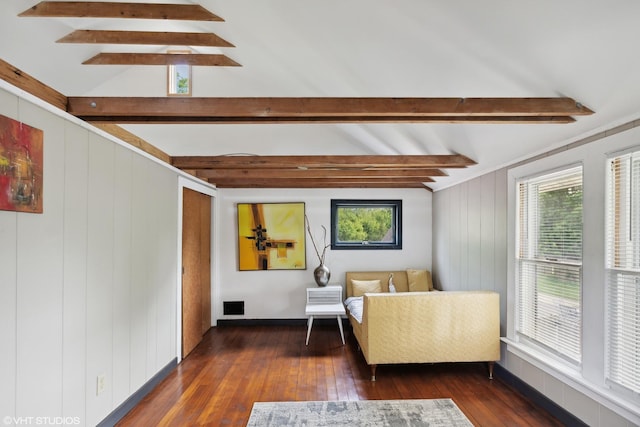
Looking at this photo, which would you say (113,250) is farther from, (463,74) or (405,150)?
(405,150)

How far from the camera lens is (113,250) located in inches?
105

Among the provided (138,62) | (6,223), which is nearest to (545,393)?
(6,223)

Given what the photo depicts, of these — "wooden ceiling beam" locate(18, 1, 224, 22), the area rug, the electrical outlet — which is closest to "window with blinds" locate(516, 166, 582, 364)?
the area rug

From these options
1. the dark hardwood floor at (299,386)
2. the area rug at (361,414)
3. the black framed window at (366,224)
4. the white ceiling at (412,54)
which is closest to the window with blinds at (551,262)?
the white ceiling at (412,54)

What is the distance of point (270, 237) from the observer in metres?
5.59

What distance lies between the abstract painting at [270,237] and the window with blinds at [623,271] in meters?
3.91

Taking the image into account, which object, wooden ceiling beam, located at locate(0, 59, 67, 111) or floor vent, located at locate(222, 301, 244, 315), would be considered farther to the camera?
floor vent, located at locate(222, 301, 244, 315)

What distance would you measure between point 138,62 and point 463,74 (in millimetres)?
2178

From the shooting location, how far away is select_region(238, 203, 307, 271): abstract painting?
5570 mm

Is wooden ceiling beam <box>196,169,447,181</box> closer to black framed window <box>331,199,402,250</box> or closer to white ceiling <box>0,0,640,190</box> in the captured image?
white ceiling <box>0,0,640,190</box>

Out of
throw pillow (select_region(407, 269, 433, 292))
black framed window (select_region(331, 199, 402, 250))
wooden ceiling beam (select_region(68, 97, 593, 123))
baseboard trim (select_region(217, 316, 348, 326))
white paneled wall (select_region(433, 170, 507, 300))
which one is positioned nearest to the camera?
wooden ceiling beam (select_region(68, 97, 593, 123))

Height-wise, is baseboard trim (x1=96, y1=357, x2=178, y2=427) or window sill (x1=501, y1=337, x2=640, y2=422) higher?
window sill (x1=501, y1=337, x2=640, y2=422)

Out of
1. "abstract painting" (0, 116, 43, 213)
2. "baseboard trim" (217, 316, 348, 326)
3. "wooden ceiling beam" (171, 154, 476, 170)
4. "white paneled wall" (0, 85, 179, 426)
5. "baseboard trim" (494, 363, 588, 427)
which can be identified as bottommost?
"baseboard trim" (217, 316, 348, 326)

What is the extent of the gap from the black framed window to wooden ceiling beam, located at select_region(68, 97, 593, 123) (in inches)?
136
